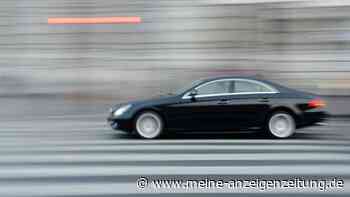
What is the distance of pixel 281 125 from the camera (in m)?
12.9

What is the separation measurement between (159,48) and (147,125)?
12.9 m

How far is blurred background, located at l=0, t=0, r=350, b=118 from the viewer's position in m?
24.0

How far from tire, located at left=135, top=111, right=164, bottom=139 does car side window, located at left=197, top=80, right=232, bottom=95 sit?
3.47ft

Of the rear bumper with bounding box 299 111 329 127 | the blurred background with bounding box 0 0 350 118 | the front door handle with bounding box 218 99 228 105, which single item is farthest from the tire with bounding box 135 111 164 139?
the blurred background with bounding box 0 0 350 118

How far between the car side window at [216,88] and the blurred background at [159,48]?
1080 cm

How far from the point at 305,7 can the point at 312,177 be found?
16819mm

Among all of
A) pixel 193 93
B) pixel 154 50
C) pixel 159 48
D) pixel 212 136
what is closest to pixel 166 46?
pixel 159 48

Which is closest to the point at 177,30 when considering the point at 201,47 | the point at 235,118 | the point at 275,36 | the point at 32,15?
the point at 201,47

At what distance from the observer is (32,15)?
26.1m

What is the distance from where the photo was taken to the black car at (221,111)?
12.7 m

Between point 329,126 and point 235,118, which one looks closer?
point 235,118

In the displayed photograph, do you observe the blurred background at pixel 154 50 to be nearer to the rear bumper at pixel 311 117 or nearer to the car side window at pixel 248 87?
the rear bumper at pixel 311 117

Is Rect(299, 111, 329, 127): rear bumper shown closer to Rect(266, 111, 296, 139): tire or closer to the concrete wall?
Rect(266, 111, 296, 139): tire

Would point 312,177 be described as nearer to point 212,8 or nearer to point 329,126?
point 329,126
